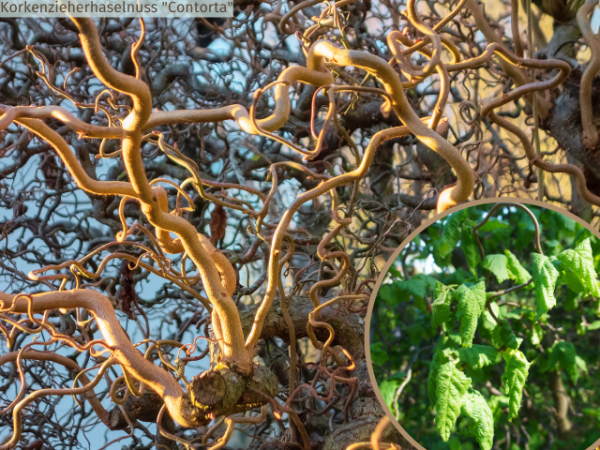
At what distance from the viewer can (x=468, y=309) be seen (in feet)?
1.67

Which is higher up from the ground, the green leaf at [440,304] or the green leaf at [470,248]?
the green leaf at [470,248]

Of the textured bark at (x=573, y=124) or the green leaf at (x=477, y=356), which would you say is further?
the textured bark at (x=573, y=124)

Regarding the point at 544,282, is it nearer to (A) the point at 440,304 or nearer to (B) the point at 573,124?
(A) the point at 440,304

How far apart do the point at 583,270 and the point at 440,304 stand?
0.46 feet

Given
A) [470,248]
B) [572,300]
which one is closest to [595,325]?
[572,300]

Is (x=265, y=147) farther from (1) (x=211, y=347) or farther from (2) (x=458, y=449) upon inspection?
(2) (x=458, y=449)

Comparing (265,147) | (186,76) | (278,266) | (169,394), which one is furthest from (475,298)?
(186,76)

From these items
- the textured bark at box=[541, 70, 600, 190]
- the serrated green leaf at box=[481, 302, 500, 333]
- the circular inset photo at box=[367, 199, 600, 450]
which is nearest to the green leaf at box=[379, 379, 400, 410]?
the circular inset photo at box=[367, 199, 600, 450]

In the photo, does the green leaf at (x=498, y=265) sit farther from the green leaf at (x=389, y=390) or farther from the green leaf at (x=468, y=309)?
the green leaf at (x=389, y=390)

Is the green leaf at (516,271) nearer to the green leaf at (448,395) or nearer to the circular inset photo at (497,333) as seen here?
the circular inset photo at (497,333)

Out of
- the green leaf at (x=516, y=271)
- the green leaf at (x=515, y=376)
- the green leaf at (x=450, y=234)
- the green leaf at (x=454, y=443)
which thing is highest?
the green leaf at (x=450, y=234)

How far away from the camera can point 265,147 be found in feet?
4.81

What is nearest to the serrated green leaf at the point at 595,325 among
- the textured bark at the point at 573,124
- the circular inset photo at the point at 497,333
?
the circular inset photo at the point at 497,333

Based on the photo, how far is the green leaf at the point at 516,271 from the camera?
0.53m
